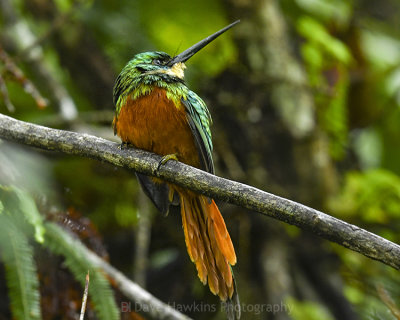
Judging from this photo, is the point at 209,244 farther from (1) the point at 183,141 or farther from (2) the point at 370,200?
(2) the point at 370,200

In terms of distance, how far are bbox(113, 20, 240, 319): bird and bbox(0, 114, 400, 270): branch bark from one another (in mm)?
158

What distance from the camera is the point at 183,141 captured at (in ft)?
6.89

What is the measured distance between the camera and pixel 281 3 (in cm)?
414

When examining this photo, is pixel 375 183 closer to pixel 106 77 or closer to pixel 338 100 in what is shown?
pixel 338 100

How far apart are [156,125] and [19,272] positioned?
2.43ft

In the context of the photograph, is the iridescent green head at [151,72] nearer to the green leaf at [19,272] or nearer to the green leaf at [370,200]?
the green leaf at [19,272]

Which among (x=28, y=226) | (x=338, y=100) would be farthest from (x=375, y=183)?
(x=28, y=226)

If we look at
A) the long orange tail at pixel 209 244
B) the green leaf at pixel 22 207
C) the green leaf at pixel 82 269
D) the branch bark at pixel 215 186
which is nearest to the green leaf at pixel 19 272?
the green leaf at pixel 22 207

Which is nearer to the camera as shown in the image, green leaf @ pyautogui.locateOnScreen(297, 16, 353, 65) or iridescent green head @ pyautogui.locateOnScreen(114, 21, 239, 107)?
iridescent green head @ pyautogui.locateOnScreen(114, 21, 239, 107)

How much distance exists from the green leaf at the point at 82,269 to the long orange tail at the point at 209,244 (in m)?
0.35

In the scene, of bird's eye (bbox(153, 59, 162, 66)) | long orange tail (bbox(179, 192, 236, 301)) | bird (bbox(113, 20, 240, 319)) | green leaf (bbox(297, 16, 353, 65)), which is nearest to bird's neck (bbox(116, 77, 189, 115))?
bird (bbox(113, 20, 240, 319))

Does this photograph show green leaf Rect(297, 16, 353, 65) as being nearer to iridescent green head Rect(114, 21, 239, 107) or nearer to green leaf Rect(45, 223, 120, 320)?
iridescent green head Rect(114, 21, 239, 107)

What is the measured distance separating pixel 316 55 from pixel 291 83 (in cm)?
32

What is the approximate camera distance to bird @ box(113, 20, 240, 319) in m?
1.94
